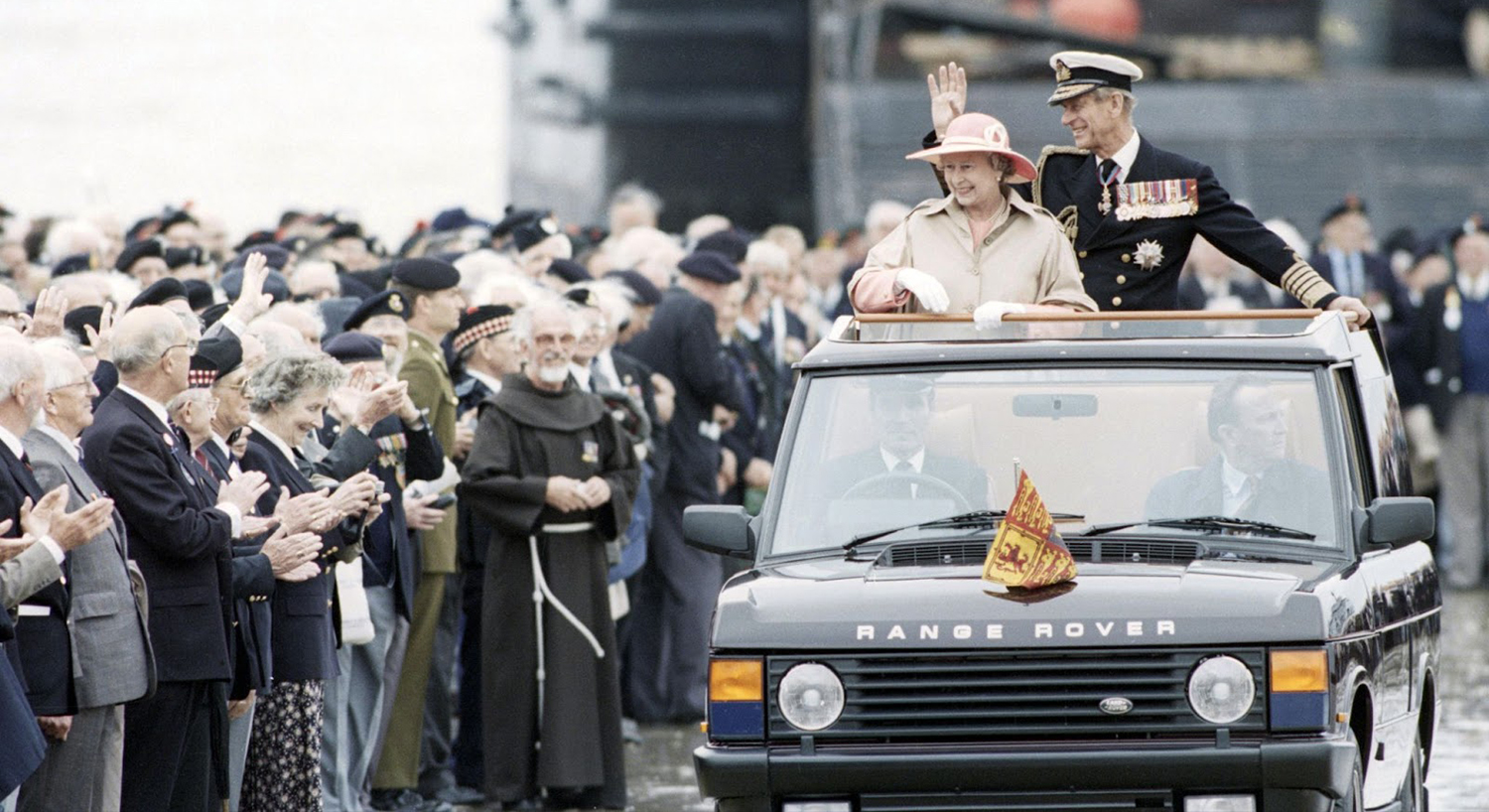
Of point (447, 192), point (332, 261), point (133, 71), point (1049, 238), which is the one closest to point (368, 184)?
point (447, 192)

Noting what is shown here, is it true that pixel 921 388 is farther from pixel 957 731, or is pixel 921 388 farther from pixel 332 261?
pixel 332 261

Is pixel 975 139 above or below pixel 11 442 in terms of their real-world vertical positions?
above

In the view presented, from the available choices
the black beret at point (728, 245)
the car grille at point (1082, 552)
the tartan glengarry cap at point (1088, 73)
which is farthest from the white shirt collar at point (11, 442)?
the black beret at point (728, 245)

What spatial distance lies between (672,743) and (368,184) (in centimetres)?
4352

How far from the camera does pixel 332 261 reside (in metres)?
14.0

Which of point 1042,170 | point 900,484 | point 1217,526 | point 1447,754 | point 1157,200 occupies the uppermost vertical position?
point 1042,170

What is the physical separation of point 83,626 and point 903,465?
246 centimetres

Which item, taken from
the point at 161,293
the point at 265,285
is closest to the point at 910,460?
the point at 161,293

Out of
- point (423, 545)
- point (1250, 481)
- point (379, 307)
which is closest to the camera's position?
point (1250, 481)

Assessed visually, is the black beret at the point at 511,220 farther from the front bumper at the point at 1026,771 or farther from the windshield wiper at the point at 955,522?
the front bumper at the point at 1026,771

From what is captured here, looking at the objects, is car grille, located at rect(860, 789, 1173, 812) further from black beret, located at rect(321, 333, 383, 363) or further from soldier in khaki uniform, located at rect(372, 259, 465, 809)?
soldier in khaki uniform, located at rect(372, 259, 465, 809)

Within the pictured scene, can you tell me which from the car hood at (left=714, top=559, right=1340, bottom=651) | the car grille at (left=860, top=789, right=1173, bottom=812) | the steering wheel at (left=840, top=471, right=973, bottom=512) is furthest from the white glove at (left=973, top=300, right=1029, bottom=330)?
the car grille at (left=860, top=789, right=1173, bottom=812)

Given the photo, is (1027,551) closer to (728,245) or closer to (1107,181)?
(1107,181)

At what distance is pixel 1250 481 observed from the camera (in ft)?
27.3
